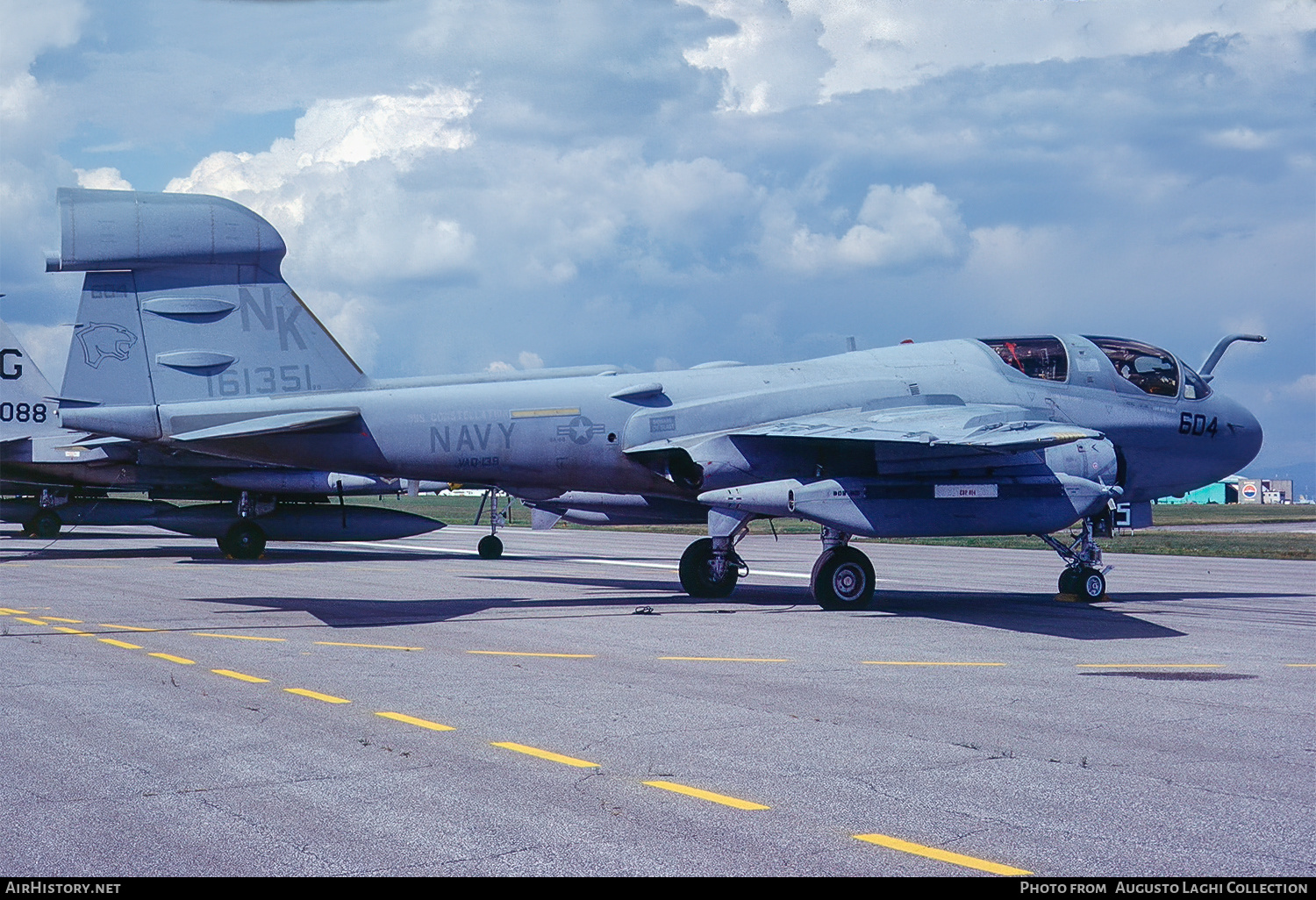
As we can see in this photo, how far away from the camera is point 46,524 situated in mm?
36781

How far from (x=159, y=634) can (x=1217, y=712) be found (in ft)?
36.1

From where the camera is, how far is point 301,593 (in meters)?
19.4

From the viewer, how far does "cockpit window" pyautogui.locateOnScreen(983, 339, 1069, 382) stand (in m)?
18.6

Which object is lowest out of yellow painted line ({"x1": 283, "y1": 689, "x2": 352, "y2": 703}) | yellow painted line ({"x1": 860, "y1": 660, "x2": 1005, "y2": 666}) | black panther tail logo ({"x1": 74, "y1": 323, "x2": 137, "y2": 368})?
yellow painted line ({"x1": 283, "y1": 689, "x2": 352, "y2": 703})

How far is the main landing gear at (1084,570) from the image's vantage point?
18.6 meters

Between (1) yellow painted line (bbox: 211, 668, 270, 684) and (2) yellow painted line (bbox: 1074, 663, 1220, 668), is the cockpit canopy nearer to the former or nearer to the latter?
(2) yellow painted line (bbox: 1074, 663, 1220, 668)

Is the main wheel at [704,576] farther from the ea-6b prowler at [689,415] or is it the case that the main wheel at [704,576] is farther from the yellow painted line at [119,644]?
the yellow painted line at [119,644]

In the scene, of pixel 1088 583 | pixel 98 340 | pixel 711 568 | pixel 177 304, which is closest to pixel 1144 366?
pixel 1088 583

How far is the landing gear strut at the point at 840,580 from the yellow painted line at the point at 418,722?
936 cm

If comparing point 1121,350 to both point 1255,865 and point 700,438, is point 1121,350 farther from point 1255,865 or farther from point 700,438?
point 1255,865

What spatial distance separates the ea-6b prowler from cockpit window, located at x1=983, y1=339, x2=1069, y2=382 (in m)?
0.04

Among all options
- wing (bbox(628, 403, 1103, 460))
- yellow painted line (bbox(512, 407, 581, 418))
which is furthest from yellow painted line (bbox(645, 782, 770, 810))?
yellow painted line (bbox(512, 407, 581, 418))
